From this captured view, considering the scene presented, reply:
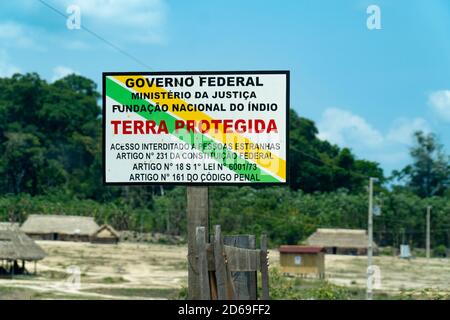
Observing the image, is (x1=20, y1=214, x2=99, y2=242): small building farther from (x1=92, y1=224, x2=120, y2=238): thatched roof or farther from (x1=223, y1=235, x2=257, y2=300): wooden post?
(x1=223, y1=235, x2=257, y2=300): wooden post

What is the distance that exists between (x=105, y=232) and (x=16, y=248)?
20888 millimetres

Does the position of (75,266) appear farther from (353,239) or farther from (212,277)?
(212,277)

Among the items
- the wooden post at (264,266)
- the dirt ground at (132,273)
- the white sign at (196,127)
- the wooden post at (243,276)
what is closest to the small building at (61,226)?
the dirt ground at (132,273)

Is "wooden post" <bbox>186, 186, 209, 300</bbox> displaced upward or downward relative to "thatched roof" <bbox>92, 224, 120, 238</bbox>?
upward

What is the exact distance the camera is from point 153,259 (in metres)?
56.8

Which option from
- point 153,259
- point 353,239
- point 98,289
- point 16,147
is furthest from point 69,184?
point 98,289

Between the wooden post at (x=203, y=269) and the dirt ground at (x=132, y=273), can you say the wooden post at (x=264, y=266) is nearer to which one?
the wooden post at (x=203, y=269)

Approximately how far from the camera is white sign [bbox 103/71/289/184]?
24.0ft

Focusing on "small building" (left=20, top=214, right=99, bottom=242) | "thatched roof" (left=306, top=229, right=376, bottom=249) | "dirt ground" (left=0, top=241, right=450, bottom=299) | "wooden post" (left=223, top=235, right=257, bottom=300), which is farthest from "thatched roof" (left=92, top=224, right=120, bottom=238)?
"wooden post" (left=223, top=235, right=257, bottom=300)

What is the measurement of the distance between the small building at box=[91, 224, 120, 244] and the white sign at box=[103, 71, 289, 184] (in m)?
59.5

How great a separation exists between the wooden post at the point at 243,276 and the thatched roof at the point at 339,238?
53975mm

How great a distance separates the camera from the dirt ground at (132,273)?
38406 millimetres
